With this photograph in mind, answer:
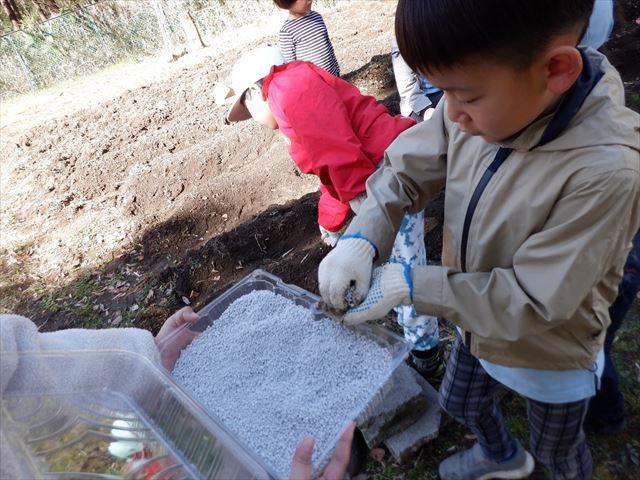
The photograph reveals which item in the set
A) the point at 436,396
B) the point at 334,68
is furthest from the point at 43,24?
the point at 436,396

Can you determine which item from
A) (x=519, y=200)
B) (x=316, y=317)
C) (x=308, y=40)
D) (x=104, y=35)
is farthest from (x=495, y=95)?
(x=104, y=35)

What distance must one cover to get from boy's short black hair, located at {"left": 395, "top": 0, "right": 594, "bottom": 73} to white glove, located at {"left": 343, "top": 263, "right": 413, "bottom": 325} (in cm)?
49

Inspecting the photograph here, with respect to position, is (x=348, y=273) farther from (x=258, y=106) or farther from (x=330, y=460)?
(x=258, y=106)

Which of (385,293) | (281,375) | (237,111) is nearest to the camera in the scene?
(385,293)

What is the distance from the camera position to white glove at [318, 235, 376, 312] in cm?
128

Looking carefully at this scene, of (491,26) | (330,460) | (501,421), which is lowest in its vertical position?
(501,421)

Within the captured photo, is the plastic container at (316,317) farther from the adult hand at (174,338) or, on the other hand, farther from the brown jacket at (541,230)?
the brown jacket at (541,230)

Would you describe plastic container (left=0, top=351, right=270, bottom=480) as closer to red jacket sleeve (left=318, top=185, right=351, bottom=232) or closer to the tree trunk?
red jacket sleeve (left=318, top=185, right=351, bottom=232)

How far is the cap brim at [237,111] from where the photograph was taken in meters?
2.19

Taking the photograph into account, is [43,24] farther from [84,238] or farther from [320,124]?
[320,124]

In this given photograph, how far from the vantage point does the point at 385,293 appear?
47.3 inches

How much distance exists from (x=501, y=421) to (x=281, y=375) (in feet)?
2.42

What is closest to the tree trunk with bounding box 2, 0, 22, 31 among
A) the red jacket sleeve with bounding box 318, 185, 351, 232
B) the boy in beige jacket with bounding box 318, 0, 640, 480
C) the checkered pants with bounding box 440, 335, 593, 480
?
the red jacket sleeve with bounding box 318, 185, 351, 232

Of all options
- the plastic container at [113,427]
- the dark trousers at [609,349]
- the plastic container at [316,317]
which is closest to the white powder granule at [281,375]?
the plastic container at [316,317]
